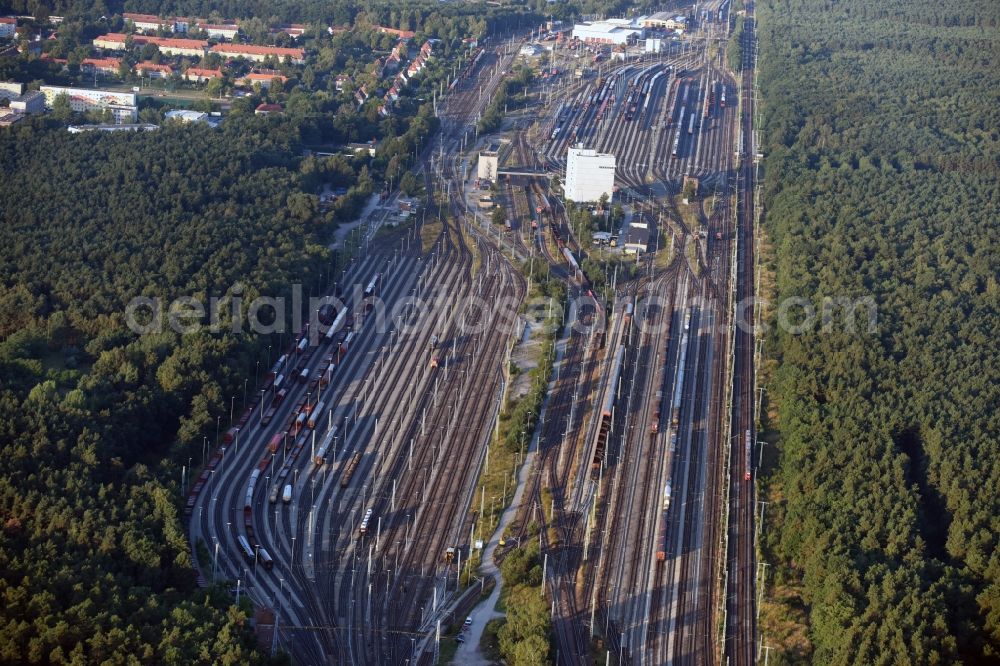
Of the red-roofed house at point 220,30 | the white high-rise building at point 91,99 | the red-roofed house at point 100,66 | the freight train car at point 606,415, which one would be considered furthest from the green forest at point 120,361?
the red-roofed house at point 220,30

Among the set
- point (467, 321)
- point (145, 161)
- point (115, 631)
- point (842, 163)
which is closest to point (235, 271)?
point (467, 321)

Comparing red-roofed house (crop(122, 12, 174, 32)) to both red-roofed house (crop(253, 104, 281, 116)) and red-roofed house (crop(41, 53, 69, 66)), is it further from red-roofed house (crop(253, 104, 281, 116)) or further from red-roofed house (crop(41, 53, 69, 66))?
red-roofed house (crop(253, 104, 281, 116))

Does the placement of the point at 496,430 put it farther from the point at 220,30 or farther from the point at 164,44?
the point at 220,30

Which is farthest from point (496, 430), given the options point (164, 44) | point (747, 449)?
point (164, 44)

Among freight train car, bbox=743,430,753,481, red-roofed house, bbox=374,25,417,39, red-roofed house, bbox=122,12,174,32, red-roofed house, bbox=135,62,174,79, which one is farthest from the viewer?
red-roofed house, bbox=374,25,417,39

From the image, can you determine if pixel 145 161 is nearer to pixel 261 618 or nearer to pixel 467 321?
pixel 467 321

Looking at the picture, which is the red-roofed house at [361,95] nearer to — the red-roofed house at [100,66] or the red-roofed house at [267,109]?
the red-roofed house at [267,109]

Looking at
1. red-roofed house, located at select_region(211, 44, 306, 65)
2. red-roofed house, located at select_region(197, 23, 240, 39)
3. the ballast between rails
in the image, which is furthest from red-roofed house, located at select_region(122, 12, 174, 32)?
the ballast between rails
